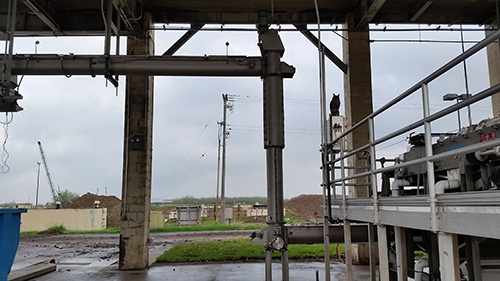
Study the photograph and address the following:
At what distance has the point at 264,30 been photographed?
8281mm

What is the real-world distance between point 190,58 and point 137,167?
3.70m

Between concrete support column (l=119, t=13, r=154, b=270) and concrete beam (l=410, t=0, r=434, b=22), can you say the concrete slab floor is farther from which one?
concrete beam (l=410, t=0, r=434, b=22)

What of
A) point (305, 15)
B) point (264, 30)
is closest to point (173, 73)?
point (264, 30)

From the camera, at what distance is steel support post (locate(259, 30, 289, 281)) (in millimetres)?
7457

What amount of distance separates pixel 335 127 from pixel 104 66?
4.92 metres

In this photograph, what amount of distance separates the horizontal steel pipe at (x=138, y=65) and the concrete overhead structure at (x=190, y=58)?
2 cm

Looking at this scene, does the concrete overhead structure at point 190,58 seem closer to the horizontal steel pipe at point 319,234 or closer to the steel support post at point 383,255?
the horizontal steel pipe at point 319,234

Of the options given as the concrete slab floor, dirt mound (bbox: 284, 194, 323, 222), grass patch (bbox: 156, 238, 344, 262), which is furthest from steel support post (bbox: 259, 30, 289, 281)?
dirt mound (bbox: 284, 194, 323, 222)

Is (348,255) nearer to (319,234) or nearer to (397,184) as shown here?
(397,184)

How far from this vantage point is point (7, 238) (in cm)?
621

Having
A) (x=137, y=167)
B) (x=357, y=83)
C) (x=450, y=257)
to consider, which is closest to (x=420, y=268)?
(x=450, y=257)

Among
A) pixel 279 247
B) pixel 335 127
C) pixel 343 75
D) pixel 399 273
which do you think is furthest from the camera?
pixel 343 75

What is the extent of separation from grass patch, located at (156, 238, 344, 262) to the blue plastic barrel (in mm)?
5115

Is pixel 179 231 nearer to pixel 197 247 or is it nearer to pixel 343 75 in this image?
pixel 197 247
